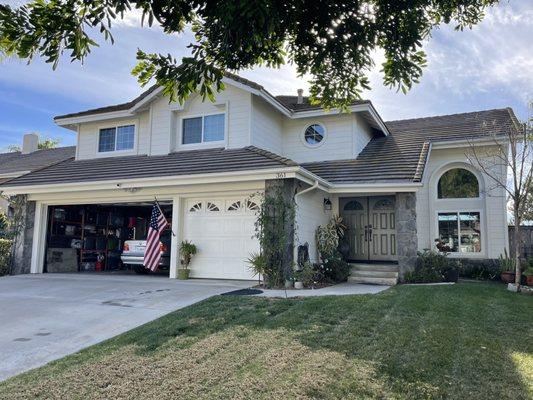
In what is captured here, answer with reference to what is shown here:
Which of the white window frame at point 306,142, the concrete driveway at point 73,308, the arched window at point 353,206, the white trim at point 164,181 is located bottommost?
the concrete driveway at point 73,308

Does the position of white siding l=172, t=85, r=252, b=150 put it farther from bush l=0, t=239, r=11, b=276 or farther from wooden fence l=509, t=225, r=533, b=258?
wooden fence l=509, t=225, r=533, b=258

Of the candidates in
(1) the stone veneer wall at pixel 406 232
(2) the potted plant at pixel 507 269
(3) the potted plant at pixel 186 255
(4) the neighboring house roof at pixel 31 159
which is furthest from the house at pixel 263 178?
(4) the neighboring house roof at pixel 31 159

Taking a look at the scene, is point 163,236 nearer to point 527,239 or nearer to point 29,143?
point 527,239

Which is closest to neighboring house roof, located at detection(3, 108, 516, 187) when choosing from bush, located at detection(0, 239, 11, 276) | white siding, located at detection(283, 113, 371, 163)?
white siding, located at detection(283, 113, 371, 163)

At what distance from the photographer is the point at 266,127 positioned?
558 inches

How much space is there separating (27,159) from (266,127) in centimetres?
1525

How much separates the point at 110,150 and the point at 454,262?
12.3 meters

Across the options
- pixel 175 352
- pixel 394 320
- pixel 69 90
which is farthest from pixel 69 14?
pixel 69 90

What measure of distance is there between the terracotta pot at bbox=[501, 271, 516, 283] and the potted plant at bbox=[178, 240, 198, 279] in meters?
8.77

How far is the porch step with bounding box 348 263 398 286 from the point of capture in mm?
11820

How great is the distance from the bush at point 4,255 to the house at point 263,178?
58cm

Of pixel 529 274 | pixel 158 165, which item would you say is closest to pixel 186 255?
pixel 158 165

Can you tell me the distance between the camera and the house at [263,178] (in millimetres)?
11977

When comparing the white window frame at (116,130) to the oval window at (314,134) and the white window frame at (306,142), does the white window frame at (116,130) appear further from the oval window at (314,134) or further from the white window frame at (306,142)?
the oval window at (314,134)
